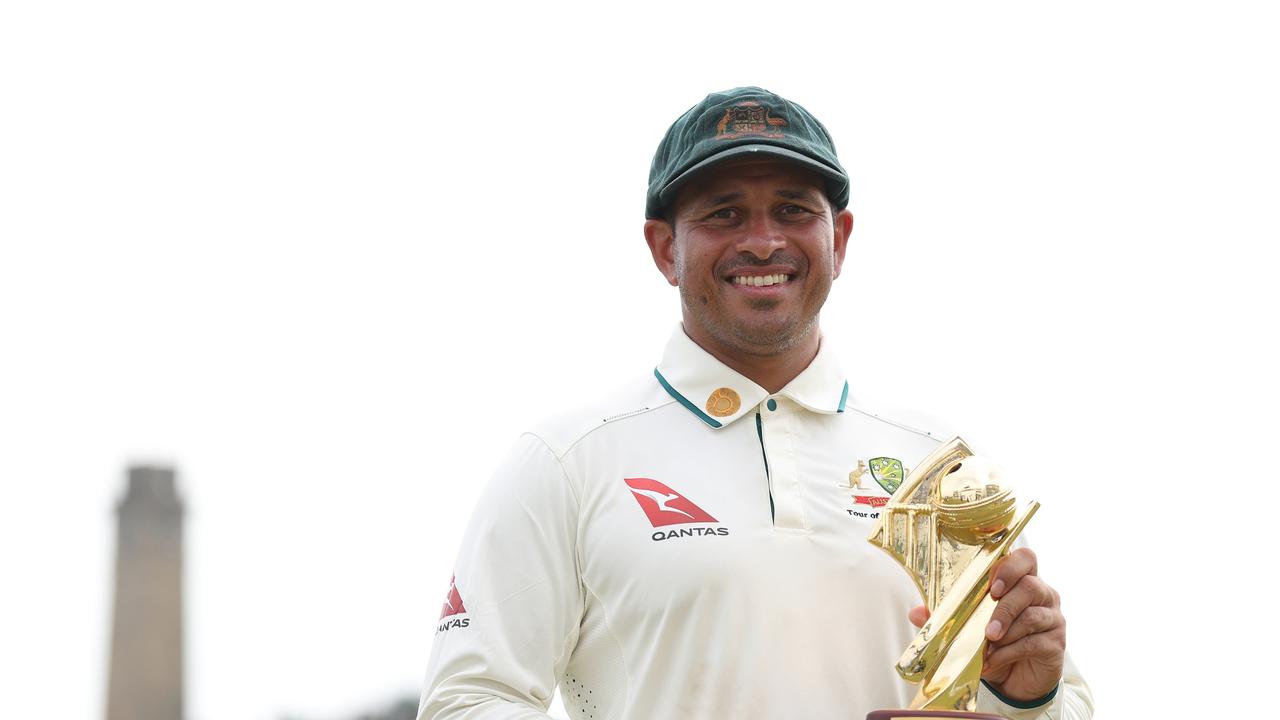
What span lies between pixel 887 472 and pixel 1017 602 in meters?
0.50

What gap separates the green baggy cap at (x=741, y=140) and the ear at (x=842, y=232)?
1.6 inches

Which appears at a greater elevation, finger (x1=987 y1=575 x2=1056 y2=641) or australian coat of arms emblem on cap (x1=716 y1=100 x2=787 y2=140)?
australian coat of arms emblem on cap (x1=716 y1=100 x2=787 y2=140)

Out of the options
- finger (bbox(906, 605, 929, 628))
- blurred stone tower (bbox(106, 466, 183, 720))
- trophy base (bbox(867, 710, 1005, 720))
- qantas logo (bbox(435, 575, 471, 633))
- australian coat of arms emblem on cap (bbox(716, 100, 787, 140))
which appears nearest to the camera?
trophy base (bbox(867, 710, 1005, 720))

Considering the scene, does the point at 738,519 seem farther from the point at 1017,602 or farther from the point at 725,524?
the point at 1017,602

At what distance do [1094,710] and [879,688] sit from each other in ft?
1.87

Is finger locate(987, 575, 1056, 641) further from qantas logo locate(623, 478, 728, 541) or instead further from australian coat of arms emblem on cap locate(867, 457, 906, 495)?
qantas logo locate(623, 478, 728, 541)

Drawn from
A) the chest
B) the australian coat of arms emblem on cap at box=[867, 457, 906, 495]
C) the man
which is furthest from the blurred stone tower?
the australian coat of arms emblem on cap at box=[867, 457, 906, 495]

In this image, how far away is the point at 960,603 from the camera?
10.4 ft

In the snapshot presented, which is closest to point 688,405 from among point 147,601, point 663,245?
point 663,245

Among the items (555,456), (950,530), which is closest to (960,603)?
(950,530)

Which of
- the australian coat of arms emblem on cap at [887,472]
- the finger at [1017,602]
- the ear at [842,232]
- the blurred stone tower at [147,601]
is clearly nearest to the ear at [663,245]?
the ear at [842,232]

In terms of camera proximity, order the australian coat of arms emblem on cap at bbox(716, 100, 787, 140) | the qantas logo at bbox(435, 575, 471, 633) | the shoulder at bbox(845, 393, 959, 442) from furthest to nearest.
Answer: the shoulder at bbox(845, 393, 959, 442) → the australian coat of arms emblem on cap at bbox(716, 100, 787, 140) → the qantas logo at bbox(435, 575, 471, 633)

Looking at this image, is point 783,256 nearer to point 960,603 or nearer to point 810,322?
point 810,322

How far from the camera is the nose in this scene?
353cm
